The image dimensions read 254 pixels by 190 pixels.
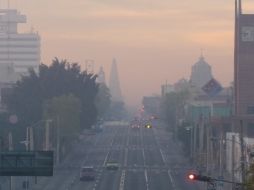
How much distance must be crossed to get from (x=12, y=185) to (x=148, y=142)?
64.1 metres

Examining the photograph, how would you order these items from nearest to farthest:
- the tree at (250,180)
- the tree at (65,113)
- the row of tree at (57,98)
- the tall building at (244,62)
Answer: the tree at (250,180) < the tree at (65,113) < the row of tree at (57,98) < the tall building at (244,62)

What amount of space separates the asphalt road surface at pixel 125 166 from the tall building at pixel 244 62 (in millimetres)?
8068

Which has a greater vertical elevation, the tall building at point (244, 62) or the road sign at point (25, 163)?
the tall building at point (244, 62)

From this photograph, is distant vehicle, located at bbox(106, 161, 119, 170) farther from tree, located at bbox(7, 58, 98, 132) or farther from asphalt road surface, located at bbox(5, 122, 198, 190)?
tree, located at bbox(7, 58, 98, 132)

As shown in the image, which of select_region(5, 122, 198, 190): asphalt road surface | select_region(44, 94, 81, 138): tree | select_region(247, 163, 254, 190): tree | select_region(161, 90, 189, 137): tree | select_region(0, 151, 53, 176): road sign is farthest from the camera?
select_region(161, 90, 189, 137): tree

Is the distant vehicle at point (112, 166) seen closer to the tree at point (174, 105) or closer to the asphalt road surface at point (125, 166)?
the asphalt road surface at point (125, 166)

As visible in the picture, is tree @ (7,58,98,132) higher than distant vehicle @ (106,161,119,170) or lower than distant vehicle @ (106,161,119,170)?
higher

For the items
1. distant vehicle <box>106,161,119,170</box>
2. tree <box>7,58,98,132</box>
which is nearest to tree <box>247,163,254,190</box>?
distant vehicle <box>106,161,119,170</box>

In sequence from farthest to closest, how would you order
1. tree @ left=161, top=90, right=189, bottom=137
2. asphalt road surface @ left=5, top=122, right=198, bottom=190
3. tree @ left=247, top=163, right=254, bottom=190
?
tree @ left=161, top=90, right=189, bottom=137 → asphalt road surface @ left=5, top=122, right=198, bottom=190 → tree @ left=247, top=163, right=254, bottom=190

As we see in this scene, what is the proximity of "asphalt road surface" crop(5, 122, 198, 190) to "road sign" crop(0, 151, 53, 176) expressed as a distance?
16.6m

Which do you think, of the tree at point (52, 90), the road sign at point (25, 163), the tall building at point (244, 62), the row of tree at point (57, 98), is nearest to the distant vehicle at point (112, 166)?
the row of tree at point (57, 98)

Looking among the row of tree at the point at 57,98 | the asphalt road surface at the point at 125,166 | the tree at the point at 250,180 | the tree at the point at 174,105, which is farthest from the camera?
the tree at the point at 174,105

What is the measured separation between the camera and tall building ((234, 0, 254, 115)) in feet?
396

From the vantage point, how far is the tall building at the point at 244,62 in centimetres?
12056
